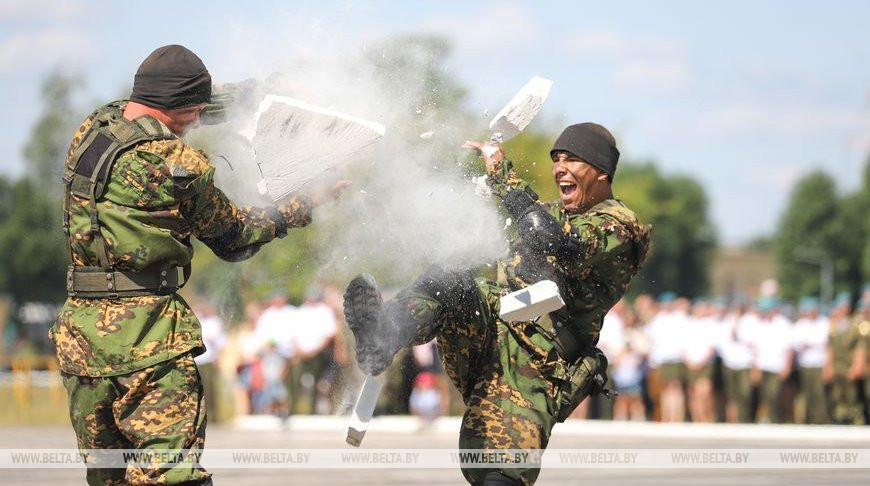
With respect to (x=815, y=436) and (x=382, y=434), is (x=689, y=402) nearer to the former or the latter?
(x=815, y=436)

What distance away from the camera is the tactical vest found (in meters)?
5.43

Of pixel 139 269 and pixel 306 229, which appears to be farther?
pixel 306 229

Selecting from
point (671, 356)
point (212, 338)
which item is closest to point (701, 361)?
point (671, 356)

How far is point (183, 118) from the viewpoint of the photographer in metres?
5.71

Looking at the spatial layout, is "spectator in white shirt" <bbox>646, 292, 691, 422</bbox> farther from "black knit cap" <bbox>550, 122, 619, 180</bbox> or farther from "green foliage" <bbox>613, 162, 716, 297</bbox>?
"green foliage" <bbox>613, 162, 716, 297</bbox>

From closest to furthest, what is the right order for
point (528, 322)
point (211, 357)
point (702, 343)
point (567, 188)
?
point (528, 322), point (567, 188), point (702, 343), point (211, 357)

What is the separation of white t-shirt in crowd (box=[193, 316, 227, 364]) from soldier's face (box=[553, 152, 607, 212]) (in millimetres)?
13026

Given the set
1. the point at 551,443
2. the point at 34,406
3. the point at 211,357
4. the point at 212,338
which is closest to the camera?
the point at 551,443

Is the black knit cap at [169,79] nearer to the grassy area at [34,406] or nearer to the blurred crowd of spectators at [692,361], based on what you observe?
the blurred crowd of spectators at [692,361]

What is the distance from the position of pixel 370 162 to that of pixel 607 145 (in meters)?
1.22

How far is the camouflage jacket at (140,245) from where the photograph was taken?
5.39m

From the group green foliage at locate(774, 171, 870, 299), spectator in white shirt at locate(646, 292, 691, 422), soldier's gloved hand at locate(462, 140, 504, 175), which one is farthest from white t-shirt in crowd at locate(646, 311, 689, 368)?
green foliage at locate(774, 171, 870, 299)

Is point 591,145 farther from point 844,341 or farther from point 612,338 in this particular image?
point 612,338

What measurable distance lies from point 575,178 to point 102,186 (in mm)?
2407
